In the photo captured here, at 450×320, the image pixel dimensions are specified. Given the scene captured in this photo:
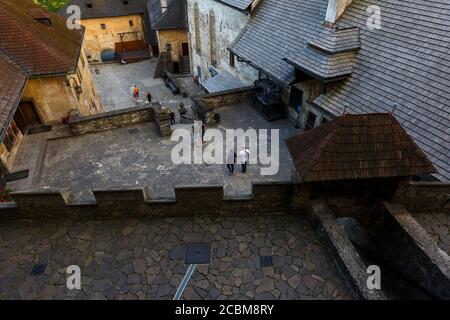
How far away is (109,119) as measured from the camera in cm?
1492

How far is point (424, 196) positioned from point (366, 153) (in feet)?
10.0

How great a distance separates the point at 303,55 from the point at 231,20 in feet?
29.5

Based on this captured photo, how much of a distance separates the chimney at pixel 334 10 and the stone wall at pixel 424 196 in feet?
26.3

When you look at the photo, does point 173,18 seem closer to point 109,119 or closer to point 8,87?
point 109,119

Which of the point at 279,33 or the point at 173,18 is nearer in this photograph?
the point at 279,33

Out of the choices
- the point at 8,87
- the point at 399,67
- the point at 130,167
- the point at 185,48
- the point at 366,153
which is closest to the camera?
the point at 366,153

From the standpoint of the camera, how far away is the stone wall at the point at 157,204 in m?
9.17

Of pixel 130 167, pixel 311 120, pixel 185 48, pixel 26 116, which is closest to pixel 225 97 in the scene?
pixel 311 120

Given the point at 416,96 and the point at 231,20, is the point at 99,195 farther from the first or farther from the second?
the point at 231,20

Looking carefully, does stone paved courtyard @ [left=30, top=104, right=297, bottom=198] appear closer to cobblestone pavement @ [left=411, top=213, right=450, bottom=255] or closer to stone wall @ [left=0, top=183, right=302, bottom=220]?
stone wall @ [left=0, top=183, right=302, bottom=220]

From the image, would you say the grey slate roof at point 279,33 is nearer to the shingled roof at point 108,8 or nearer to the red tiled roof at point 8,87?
the red tiled roof at point 8,87

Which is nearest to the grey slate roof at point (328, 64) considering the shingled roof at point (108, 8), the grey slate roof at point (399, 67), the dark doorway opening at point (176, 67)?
the grey slate roof at point (399, 67)

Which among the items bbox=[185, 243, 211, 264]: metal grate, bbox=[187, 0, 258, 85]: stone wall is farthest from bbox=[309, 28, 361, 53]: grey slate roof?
bbox=[185, 243, 211, 264]: metal grate

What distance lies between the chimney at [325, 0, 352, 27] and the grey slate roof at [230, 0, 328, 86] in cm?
52
